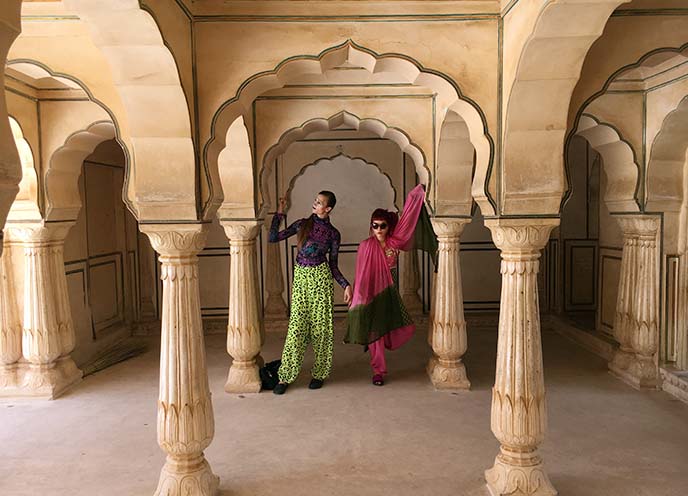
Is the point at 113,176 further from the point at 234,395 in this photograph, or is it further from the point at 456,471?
the point at 456,471

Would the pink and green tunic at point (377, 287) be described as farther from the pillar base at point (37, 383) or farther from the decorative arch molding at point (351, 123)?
the pillar base at point (37, 383)

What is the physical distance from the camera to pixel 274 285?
9164mm

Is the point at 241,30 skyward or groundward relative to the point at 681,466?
skyward

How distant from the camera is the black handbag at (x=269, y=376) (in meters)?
5.85

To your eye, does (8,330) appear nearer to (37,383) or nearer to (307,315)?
(37,383)

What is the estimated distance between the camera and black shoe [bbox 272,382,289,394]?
569 cm

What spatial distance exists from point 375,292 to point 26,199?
11.9ft

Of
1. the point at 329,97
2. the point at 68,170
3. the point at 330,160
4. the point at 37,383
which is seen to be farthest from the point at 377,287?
the point at 330,160

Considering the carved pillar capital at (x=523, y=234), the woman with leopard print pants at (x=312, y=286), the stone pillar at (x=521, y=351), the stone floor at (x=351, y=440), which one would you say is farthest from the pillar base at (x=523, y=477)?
the woman with leopard print pants at (x=312, y=286)

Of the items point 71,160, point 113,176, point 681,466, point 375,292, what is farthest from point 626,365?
point 113,176

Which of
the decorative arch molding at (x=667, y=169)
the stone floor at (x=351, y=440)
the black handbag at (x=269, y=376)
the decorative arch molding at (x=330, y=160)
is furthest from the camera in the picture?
the decorative arch molding at (x=330, y=160)

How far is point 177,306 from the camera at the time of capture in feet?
10.8

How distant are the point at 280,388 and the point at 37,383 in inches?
96.7

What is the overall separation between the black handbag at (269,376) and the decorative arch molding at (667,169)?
411 centimetres
